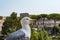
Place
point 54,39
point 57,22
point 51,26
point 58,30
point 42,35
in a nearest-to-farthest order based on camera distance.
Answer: point 42,35
point 54,39
point 58,30
point 51,26
point 57,22

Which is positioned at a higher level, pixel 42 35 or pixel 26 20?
pixel 26 20

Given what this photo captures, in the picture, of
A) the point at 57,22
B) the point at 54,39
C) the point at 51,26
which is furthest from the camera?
the point at 57,22

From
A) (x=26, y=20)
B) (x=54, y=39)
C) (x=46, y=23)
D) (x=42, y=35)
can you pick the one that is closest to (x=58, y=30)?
(x=54, y=39)

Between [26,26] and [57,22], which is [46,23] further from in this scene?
[26,26]

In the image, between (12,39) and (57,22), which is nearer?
(12,39)

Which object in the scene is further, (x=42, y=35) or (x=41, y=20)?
(x=41, y=20)

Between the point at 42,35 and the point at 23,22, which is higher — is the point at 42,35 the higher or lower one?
the lower one

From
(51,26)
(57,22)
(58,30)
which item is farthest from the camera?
(57,22)

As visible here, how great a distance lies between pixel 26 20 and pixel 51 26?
2283 cm

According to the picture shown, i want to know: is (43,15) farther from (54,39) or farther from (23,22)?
(23,22)

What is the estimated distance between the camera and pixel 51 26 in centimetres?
2877

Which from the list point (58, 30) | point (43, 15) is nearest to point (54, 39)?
point (58, 30)

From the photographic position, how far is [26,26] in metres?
5.95

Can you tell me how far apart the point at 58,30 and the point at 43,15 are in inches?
221
